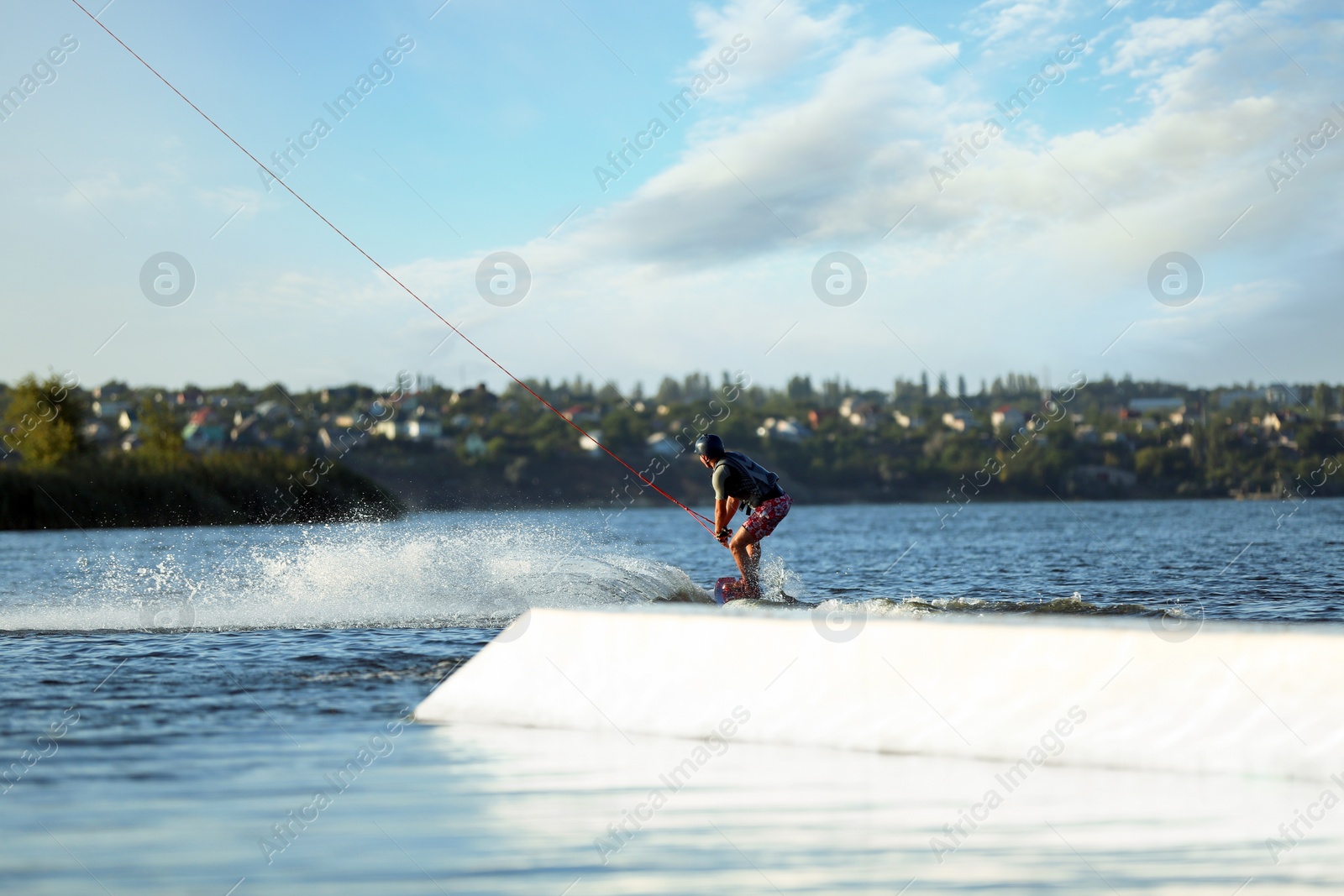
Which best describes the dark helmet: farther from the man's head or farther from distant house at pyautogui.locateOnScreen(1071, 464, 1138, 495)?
distant house at pyautogui.locateOnScreen(1071, 464, 1138, 495)

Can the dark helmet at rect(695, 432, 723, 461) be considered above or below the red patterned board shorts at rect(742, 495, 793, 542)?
above

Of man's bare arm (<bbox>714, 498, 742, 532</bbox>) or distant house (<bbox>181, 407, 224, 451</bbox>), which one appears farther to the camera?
distant house (<bbox>181, 407, 224, 451</bbox>)

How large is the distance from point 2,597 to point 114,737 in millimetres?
14892

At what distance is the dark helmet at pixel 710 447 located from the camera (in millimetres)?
13327

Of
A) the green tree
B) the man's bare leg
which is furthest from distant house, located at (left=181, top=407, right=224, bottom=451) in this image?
the man's bare leg

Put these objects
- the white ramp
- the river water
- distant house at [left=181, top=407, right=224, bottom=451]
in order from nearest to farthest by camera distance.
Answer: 1. the river water
2. the white ramp
3. distant house at [left=181, top=407, right=224, bottom=451]

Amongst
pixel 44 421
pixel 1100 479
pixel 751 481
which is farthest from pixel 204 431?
pixel 751 481

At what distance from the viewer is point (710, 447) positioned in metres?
13.4

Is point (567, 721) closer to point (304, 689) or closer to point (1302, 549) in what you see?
point (304, 689)

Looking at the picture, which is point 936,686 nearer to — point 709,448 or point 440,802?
point 440,802

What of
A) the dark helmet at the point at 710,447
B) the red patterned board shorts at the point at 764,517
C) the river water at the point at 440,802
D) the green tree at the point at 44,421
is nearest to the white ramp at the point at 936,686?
the river water at the point at 440,802

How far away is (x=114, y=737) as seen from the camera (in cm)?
776

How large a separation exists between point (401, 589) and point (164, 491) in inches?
1589

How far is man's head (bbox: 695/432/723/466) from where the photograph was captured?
43.7 ft
